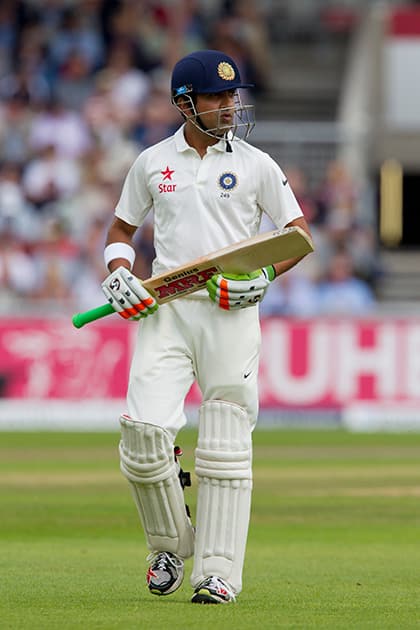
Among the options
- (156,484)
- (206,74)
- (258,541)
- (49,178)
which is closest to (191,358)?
(156,484)

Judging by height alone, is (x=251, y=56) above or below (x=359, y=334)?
above

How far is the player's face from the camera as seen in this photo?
484 cm

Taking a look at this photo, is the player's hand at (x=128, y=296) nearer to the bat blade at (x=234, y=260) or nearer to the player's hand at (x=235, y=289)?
the bat blade at (x=234, y=260)

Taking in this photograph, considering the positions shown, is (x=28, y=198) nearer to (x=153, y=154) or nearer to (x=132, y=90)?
(x=132, y=90)

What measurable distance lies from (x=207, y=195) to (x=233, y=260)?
218mm

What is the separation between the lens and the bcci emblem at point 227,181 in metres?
4.81

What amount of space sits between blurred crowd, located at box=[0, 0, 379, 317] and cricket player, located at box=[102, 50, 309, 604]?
894 cm

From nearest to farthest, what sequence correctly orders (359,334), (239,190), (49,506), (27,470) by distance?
1. (239,190)
2. (49,506)
3. (27,470)
4. (359,334)

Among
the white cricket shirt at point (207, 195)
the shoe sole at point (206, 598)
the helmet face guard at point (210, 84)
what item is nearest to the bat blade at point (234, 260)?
the white cricket shirt at point (207, 195)

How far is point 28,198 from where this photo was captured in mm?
15445

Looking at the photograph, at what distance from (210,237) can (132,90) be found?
462 inches

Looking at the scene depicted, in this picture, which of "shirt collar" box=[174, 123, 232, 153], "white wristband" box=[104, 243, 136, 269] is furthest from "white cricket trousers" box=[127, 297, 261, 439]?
"shirt collar" box=[174, 123, 232, 153]

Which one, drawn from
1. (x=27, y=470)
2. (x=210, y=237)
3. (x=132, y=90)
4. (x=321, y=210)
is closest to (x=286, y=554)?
(x=210, y=237)

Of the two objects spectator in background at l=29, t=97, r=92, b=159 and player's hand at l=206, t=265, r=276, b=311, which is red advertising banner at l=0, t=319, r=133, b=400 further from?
player's hand at l=206, t=265, r=276, b=311
